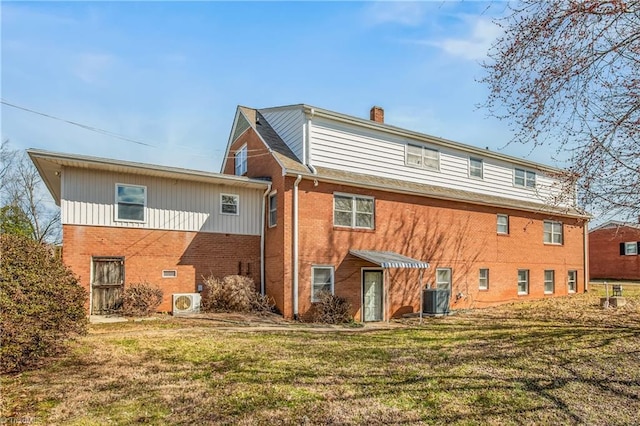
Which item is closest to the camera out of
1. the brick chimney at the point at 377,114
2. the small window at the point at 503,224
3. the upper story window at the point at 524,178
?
the brick chimney at the point at 377,114

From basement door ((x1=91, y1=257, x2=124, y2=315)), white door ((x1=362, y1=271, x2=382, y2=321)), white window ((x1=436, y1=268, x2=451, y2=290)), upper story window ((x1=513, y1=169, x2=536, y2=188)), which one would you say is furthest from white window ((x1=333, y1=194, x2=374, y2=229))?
upper story window ((x1=513, y1=169, x2=536, y2=188))

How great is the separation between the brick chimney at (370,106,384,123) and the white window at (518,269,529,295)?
10408mm

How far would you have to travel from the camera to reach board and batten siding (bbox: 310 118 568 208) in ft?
52.2

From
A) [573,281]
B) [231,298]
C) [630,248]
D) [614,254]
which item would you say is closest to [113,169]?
[231,298]

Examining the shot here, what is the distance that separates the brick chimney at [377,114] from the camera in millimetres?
19362

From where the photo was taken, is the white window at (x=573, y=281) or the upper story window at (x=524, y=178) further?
the white window at (x=573, y=281)

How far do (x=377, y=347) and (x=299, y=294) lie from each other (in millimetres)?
5046

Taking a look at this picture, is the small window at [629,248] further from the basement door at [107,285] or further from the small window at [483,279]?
the basement door at [107,285]

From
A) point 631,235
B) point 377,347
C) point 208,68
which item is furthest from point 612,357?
point 631,235

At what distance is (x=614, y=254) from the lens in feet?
119

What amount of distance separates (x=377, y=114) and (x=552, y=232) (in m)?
12.1

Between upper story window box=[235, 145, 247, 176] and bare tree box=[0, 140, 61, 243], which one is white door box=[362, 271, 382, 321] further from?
bare tree box=[0, 140, 61, 243]

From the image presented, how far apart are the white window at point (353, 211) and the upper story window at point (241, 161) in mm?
5161

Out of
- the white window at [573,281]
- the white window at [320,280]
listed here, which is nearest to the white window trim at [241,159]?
the white window at [320,280]
